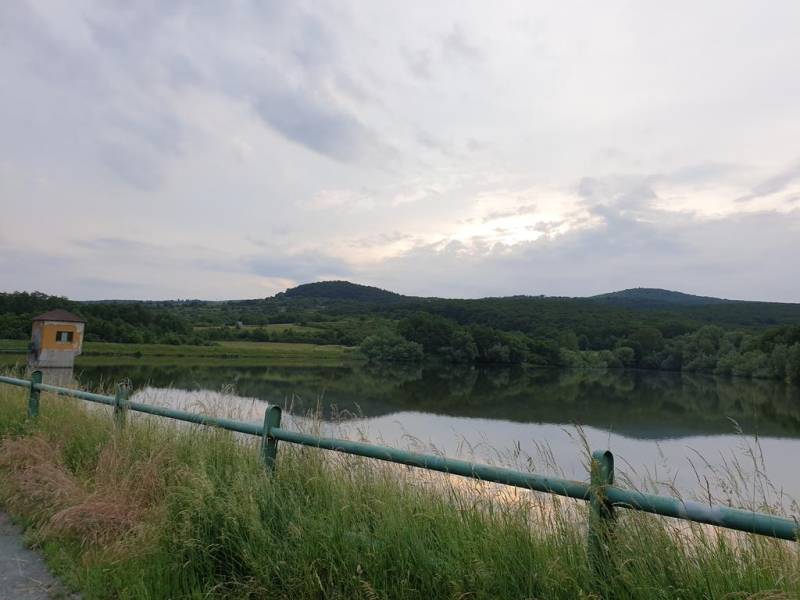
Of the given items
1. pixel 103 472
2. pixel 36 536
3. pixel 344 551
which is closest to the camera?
pixel 344 551

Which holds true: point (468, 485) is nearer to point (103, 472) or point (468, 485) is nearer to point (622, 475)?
point (622, 475)

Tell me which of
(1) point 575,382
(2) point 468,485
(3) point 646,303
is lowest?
(1) point 575,382

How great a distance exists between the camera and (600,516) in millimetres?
2447

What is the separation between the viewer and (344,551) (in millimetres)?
2941

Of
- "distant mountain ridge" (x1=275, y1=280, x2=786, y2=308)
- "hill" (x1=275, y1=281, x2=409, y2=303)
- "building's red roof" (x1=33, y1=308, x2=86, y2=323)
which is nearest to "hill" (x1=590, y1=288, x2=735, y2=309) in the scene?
"distant mountain ridge" (x1=275, y1=280, x2=786, y2=308)

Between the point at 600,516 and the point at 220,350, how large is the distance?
6539cm

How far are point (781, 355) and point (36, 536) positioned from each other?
6436 cm

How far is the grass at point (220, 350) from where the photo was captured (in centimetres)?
5409

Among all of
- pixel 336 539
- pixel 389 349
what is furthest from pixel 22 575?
pixel 389 349

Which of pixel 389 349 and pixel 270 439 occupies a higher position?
pixel 270 439

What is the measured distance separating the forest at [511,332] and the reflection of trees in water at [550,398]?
9.33m

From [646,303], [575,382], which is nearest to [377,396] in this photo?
[575,382]

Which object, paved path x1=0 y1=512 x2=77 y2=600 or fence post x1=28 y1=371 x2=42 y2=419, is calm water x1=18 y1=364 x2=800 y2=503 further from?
paved path x1=0 y1=512 x2=77 y2=600

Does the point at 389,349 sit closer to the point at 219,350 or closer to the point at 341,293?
the point at 219,350
